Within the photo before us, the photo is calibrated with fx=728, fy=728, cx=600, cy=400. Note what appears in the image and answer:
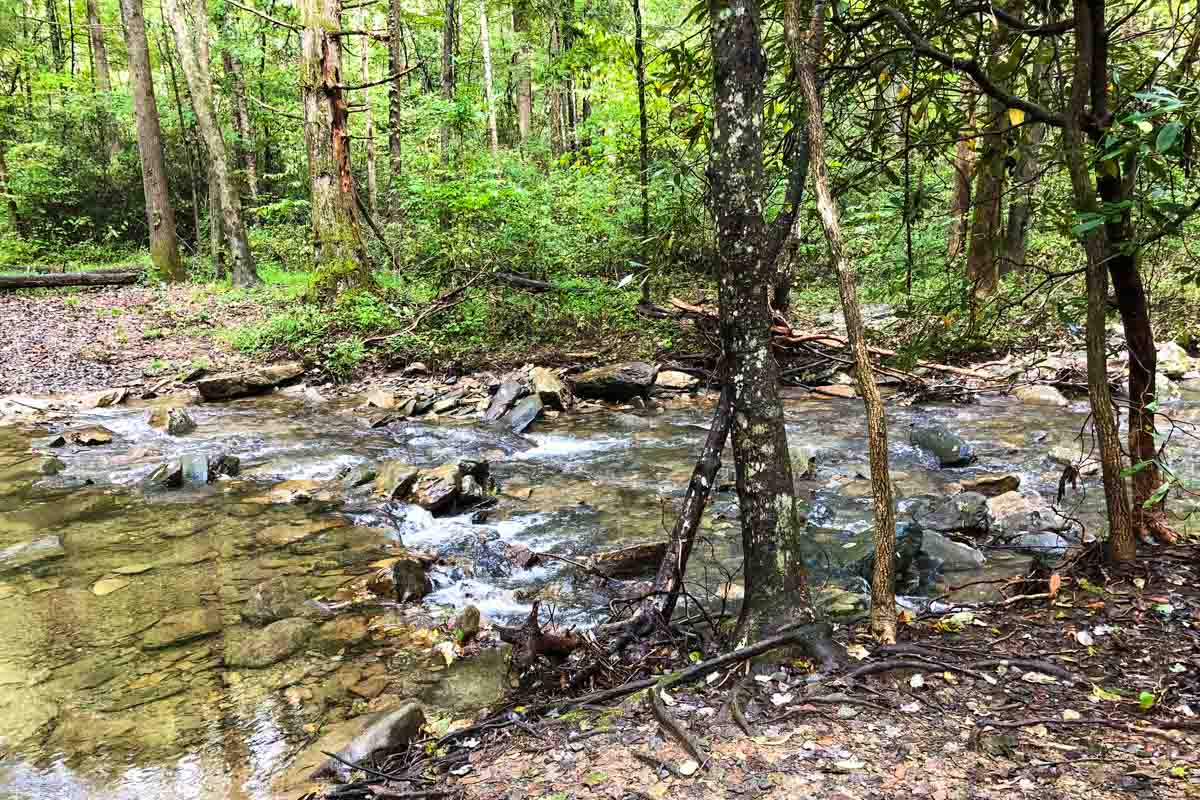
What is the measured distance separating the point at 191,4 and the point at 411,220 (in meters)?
7.73

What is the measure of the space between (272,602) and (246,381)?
7731mm

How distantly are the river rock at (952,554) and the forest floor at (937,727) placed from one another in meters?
1.61

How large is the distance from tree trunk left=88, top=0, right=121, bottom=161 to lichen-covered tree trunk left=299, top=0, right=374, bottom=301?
16924 millimetres

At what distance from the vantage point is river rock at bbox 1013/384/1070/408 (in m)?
10.5

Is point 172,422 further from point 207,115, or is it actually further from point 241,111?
point 241,111

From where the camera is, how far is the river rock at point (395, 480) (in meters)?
7.54

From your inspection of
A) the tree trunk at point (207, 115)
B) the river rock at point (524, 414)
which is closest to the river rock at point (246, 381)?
the river rock at point (524, 414)

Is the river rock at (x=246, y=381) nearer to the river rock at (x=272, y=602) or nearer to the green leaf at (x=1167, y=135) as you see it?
the river rock at (x=272, y=602)

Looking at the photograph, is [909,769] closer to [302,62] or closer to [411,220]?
[302,62]

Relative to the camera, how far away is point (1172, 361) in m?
11.1

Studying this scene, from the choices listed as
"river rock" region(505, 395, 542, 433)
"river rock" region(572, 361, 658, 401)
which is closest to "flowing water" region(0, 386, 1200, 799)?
"river rock" region(505, 395, 542, 433)

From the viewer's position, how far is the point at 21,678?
4.35 m

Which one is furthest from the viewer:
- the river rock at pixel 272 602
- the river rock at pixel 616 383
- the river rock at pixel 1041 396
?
the river rock at pixel 616 383

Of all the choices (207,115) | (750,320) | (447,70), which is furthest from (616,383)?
(207,115)
